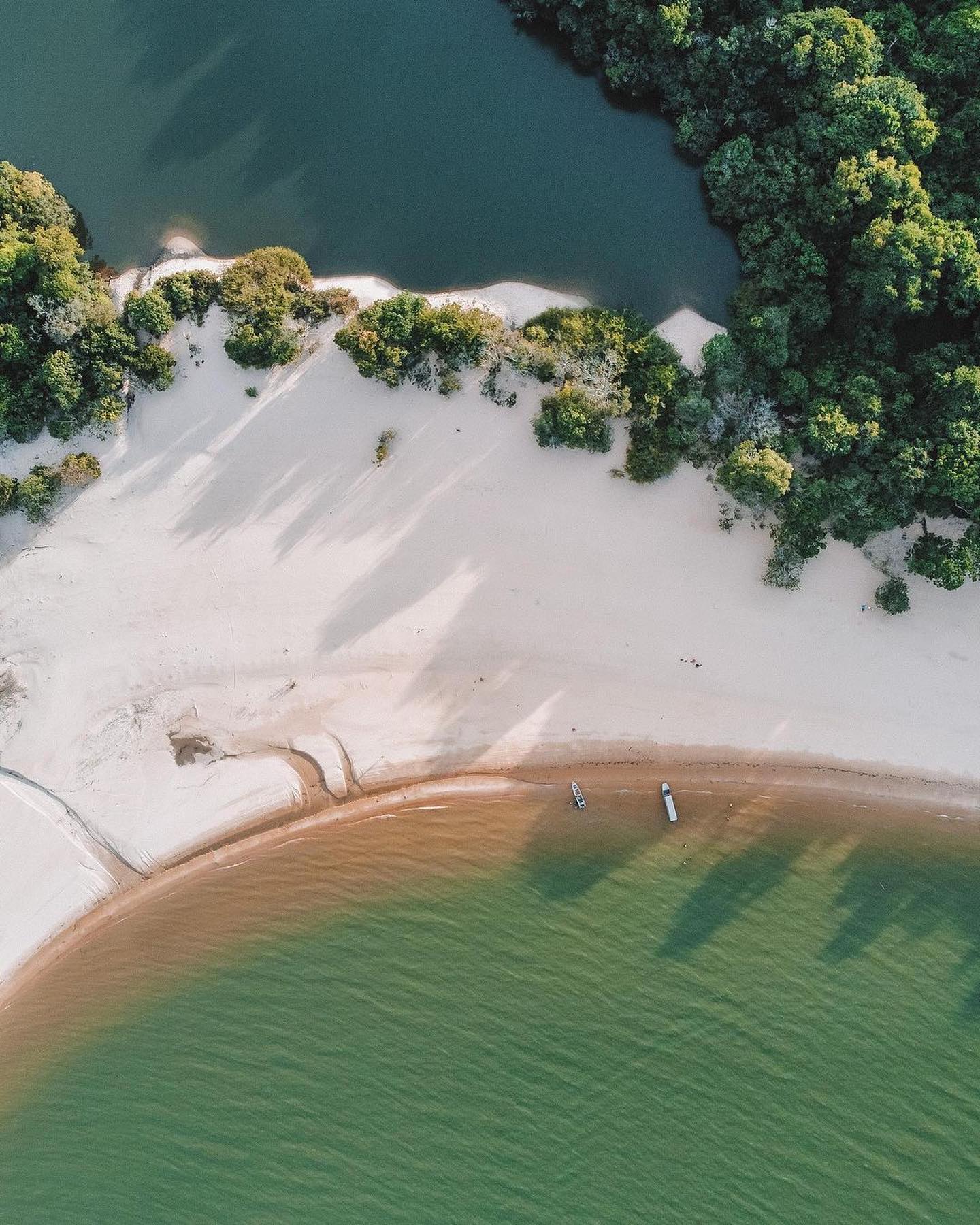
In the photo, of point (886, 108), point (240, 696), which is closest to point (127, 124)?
point (240, 696)

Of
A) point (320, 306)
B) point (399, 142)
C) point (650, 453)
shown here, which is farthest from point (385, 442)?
point (399, 142)

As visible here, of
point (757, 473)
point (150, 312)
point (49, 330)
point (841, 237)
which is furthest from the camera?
point (150, 312)

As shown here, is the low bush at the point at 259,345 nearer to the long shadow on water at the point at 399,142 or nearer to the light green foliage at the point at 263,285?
the light green foliage at the point at 263,285

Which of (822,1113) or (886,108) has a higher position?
(886,108)

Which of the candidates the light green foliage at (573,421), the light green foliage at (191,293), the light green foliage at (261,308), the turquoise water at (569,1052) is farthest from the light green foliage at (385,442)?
the turquoise water at (569,1052)

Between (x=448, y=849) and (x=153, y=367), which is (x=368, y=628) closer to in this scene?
(x=448, y=849)

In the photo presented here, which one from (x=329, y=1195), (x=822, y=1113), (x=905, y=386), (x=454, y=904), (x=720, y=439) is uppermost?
(x=905, y=386)

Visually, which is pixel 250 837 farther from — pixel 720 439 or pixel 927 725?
pixel 927 725
